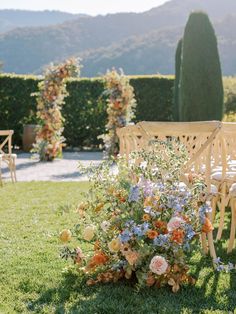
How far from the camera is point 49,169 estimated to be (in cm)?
1102

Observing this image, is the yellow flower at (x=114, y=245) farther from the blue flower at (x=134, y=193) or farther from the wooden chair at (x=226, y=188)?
the wooden chair at (x=226, y=188)

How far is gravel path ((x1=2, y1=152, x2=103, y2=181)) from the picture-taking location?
9.68 metres

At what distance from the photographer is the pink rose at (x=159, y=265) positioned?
127 inches

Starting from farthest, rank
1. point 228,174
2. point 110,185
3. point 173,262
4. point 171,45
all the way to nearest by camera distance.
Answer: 1. point 171,45
2. point 228,174
3. point 110,185
4. point 173,262

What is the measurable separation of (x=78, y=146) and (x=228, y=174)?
11.4 m

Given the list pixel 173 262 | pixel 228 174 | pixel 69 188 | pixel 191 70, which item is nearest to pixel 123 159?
pixel 173 262

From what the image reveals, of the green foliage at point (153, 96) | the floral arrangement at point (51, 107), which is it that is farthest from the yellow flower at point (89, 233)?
the green foliage at point (153, 96)

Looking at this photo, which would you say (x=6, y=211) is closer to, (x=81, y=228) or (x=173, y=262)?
(x=81, y=228)

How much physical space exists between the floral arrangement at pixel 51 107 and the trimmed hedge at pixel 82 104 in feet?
10.1

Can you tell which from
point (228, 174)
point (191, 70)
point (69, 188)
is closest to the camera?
point (228, 174)

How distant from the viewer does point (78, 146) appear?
15961 mm

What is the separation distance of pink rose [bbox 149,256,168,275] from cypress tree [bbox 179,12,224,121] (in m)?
9.84

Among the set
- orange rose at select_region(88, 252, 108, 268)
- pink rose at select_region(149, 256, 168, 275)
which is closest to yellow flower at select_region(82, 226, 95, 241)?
orange rose at select_region(88, 252, 108, 268)

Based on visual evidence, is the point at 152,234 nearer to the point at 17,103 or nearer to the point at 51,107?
the point at 51,107
